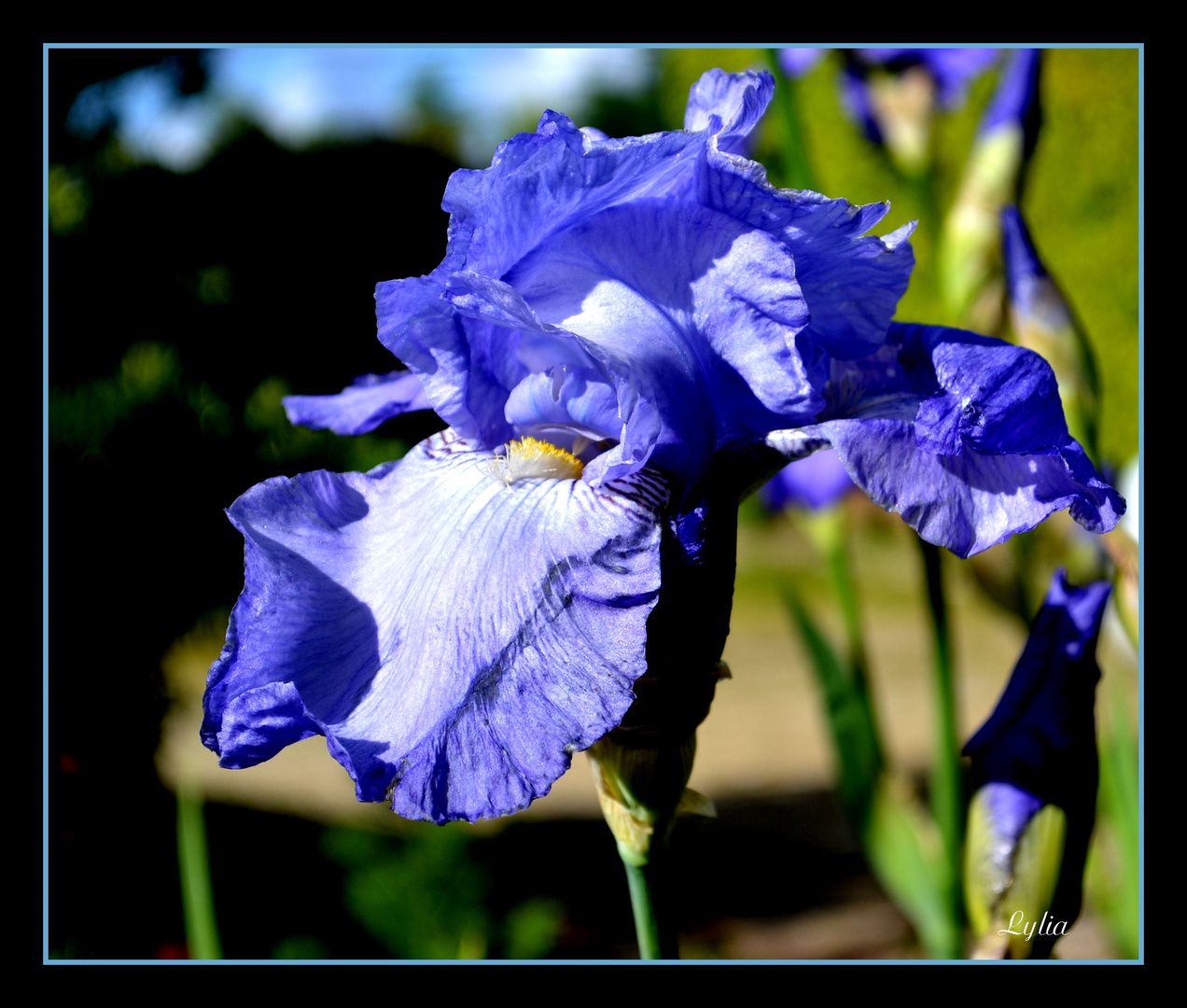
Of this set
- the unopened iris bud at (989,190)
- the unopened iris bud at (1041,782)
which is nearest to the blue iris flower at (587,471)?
the unopened iris bud at (1041,782)

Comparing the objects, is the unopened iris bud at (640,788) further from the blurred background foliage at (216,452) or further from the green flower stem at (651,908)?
the blurred background foliage at (216,452)

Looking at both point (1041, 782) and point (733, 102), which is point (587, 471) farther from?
point (1041, 782)

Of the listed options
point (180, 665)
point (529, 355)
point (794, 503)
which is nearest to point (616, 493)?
point (529, 355)

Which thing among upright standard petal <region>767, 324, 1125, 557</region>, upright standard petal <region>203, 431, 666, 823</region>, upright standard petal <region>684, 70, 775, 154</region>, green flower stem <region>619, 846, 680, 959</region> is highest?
upright standard petal <region>684, 70, 775, 154</region>

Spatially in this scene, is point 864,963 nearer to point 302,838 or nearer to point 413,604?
point 413,604

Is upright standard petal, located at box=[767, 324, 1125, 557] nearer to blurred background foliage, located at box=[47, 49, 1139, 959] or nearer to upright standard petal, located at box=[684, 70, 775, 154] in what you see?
upright standard petal, located at box=[684, 70, 775, 154]

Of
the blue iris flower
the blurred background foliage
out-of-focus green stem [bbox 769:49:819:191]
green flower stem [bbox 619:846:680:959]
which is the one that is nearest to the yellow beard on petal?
the blue iris flower
